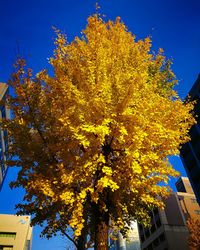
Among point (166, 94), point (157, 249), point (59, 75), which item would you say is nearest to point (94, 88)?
point (59, 75)

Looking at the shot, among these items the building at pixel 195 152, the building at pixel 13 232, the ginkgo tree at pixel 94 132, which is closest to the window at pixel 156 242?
the building at pixel 195 152

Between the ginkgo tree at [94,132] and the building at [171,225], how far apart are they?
150 feet

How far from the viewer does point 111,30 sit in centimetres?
951

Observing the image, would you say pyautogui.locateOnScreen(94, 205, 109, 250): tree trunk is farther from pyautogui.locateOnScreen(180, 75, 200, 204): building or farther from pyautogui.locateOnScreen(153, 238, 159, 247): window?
pyautogui.locateOnScreen(153, 238, 159, 247): window

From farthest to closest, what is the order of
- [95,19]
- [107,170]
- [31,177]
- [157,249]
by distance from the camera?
[157,249] < [95,19] < [31,177] < [107,170]

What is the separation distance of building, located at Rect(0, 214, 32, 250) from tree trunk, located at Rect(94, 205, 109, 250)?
24.7m

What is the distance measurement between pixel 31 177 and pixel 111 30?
6692 millimetres

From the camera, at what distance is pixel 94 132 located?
636cm

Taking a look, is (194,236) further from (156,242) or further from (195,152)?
(156,242)

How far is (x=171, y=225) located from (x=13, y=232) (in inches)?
1380

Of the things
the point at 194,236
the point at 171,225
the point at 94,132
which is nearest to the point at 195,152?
the point at 194,236

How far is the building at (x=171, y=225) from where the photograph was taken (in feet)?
154

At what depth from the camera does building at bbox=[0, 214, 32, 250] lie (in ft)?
89.0

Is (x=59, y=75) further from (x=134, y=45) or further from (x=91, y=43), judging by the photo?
(x=134, y=45)
